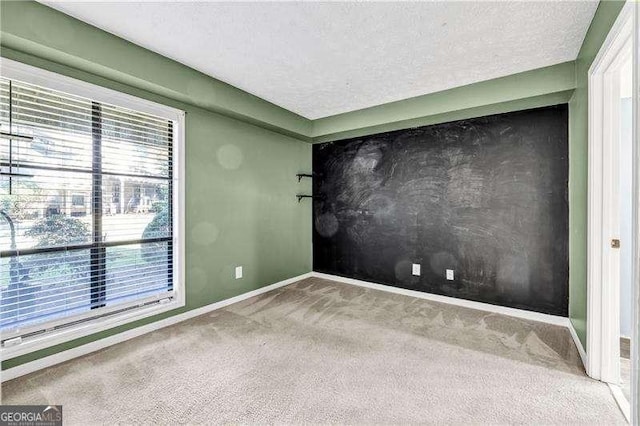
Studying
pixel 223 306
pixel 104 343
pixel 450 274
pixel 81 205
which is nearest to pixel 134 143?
pixel 81 205

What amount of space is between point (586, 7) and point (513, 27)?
371 mm

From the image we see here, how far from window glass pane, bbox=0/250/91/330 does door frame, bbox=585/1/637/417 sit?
364cm

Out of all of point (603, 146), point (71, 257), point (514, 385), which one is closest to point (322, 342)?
point (514, 385)

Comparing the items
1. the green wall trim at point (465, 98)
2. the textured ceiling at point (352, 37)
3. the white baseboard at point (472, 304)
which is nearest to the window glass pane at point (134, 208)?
the textured ceiling at point (352, 37)

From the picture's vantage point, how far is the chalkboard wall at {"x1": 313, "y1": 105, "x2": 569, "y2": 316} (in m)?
2.69

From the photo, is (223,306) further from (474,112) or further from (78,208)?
(474,112)

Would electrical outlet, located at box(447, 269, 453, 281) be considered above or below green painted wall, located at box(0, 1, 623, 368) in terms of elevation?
below

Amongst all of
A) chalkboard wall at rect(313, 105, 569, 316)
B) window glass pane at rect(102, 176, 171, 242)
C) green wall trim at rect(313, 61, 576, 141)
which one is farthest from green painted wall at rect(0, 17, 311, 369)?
green wall trim at rect(313, 61, 576, 141)

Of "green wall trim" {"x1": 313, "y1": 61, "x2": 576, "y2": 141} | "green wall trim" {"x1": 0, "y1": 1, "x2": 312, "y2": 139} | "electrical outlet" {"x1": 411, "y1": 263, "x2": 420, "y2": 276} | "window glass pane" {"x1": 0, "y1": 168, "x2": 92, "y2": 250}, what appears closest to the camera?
"green wall trim" {"x1": 0, "y1": 1, "x2": 312, "y2": 139}

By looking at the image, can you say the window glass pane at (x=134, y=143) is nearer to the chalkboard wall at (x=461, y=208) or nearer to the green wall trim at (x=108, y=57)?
the green wall trim at (x=108, y=57)

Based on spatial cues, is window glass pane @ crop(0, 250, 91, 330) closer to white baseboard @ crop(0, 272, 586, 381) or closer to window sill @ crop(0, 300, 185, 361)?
window sill @ crop(0, 300, 185, 361)

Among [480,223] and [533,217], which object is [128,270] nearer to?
[480,223]

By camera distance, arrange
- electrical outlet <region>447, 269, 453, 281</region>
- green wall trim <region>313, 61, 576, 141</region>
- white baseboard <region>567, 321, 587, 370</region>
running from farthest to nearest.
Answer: electrical outlet <region>447, 269, 453, 281</region> → green wall trim <region>313, 61, 576, 141</region> → white baseboard <region>567, 321, 587, 370</region>

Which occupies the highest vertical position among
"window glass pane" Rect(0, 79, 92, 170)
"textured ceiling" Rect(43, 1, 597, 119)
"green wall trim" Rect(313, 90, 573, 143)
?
"textured ceiling" Rect(43, 1, 597, 119)
